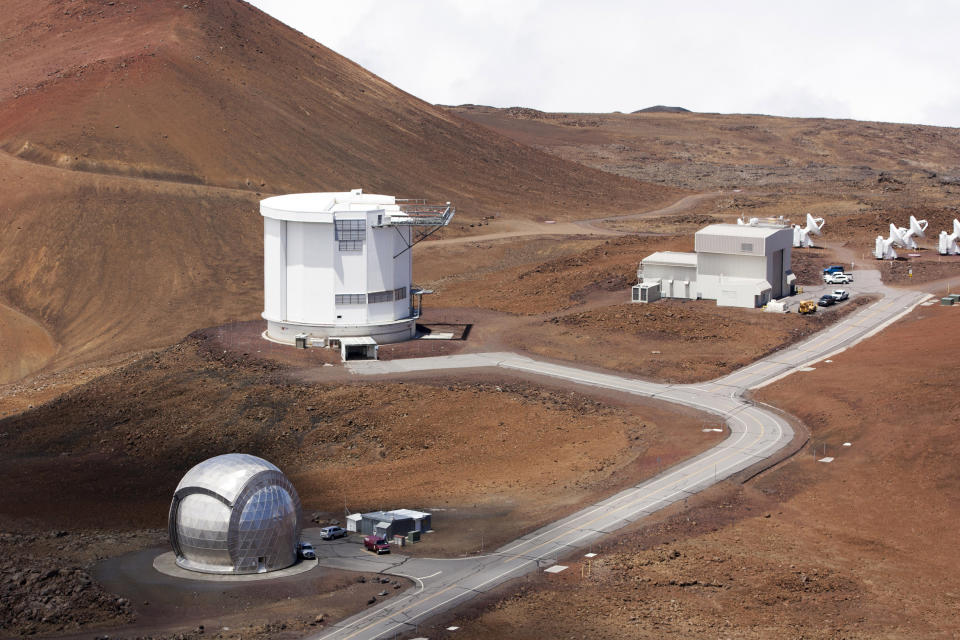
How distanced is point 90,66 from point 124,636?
109m

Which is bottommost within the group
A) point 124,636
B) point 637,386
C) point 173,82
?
point 124,636

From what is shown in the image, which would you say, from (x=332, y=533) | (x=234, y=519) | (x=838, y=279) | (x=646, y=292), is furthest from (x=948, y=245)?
(x=234, y=519)

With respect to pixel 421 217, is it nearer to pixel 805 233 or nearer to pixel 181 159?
pixel 805 233

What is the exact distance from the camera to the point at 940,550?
49312mm

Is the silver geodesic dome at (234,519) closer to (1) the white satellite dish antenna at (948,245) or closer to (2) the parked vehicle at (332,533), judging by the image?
(2) the parked vehicle at (332,533)

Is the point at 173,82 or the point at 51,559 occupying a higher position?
the point at 173,82

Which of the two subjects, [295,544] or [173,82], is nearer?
[295,544]

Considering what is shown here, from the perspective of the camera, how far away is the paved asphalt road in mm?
44625

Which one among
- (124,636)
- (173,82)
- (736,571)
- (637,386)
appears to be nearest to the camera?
(124,636)

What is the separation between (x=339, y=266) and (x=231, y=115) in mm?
64443

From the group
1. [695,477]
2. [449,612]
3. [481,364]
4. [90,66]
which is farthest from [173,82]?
[449,612]

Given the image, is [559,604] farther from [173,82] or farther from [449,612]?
[173,82]

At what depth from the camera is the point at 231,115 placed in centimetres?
13938

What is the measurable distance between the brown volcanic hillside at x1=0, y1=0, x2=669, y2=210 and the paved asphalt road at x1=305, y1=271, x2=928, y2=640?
61505mm
